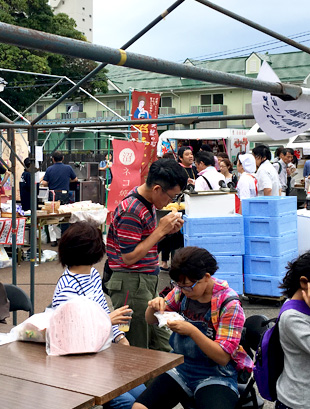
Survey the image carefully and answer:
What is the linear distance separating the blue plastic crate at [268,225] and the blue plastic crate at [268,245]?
0.06m

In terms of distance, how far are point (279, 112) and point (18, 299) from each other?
234 cm

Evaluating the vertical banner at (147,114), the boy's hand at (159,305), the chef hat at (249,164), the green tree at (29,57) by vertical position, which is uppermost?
the green tree at (29,57)

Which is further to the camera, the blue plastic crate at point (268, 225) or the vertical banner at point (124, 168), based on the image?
the vertical banner at point (124, 168)

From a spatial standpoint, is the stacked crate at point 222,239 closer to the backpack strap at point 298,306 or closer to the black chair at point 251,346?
the black chair at point 251,346

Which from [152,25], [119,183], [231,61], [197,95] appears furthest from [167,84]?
[152,25]

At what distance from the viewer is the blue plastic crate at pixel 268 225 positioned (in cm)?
665

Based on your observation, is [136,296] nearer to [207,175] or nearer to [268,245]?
[268,245]

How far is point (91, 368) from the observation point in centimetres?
258

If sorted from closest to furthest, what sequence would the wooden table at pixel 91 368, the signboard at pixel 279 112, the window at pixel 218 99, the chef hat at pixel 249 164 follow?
the wooden table at pixel 91 368 < the signboard at pixel 279 112 < the chef hat at pixel 249 164 < the window at pixel 218 99

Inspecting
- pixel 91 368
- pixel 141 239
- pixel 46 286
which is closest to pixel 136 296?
pixel 141 239

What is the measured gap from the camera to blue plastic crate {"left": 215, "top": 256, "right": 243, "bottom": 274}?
264 inches

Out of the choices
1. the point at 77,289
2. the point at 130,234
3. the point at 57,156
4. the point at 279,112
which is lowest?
the point at 77,289

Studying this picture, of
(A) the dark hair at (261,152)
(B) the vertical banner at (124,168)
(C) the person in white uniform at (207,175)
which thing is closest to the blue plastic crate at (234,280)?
(C) the person in white uniform at (207,175)

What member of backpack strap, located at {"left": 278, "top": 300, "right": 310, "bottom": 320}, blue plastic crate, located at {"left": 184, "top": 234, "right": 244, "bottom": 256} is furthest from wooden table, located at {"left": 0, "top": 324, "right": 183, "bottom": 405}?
blue plastic crate, located at {"left": 184, "top": 234, "right": 244, "bottom": 256}
